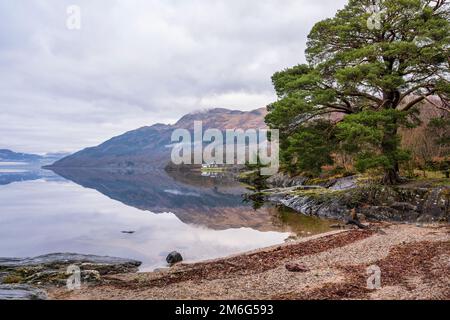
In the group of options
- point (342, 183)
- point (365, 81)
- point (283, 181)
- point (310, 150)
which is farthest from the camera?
point (283, 181)

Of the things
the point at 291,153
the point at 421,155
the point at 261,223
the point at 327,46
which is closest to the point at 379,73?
the point at 327,46

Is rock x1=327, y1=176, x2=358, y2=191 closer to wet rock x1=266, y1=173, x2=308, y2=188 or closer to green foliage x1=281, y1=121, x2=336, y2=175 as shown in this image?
wet rock x1=266, y1=173, x2=308, y2=188

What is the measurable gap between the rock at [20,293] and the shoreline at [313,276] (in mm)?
460

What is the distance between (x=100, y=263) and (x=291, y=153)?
525 inches

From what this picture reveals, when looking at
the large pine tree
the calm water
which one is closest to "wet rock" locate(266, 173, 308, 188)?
the calm water

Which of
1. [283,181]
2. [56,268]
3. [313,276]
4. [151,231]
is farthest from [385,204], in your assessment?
[283,181]

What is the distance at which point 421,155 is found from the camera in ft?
120

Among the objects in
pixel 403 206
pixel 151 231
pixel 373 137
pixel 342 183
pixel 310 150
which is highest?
pixel 373 137

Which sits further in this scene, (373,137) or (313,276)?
(373,137)

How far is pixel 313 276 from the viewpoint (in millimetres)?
10617

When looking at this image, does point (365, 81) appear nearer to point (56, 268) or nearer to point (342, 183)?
point (342, 183)

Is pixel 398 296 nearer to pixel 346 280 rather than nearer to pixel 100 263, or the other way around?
pixel 346 280

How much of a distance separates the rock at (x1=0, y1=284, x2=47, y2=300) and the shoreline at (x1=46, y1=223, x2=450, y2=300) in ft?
1.51

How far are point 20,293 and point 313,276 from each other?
8.30 metres
